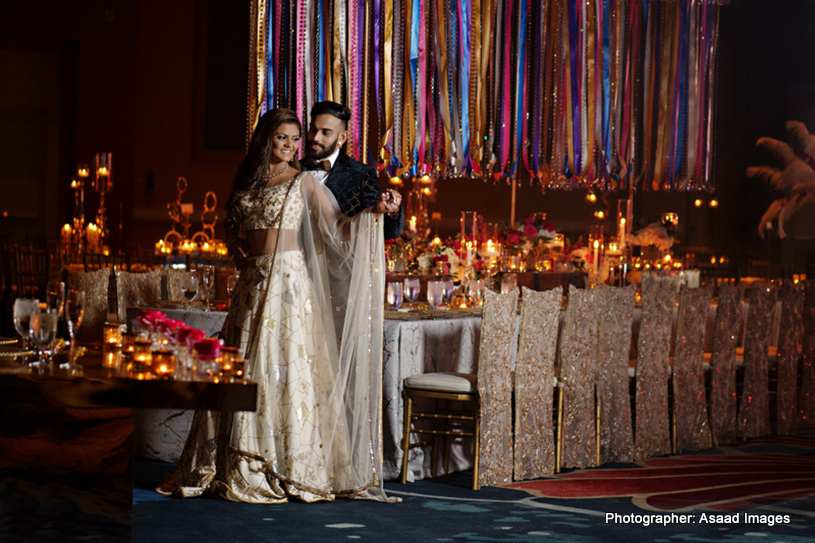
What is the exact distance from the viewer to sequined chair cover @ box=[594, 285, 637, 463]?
484cm

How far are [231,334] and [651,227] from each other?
395 centimetres

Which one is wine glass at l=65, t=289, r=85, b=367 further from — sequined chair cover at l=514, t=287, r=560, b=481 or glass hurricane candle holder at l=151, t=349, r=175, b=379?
sequined chair cover at l=514, t=287, r=560, b=481

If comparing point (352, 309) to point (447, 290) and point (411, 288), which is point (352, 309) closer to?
point (411, 288)

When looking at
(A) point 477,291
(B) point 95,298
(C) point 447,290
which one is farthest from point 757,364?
(B) point 95,298

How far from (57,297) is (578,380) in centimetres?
288

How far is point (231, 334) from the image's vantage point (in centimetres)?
386

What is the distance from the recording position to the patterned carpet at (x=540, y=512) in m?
3.36

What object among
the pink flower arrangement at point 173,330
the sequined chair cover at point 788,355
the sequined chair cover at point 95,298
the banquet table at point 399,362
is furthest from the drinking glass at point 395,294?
the sequined chair cover at point 788,355

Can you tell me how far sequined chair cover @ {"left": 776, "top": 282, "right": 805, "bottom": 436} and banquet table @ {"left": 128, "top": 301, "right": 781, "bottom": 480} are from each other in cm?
218

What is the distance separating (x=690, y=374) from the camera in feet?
17.5

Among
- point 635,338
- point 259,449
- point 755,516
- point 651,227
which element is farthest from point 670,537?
point 651,227

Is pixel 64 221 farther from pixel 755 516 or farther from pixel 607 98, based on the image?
pixel 755 516

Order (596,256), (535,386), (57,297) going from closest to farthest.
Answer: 1. (57,297)
2. (535,386)
3. (596,256)

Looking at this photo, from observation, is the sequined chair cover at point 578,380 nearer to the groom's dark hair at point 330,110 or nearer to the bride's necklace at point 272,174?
the groom's dark hair at point 330,110
